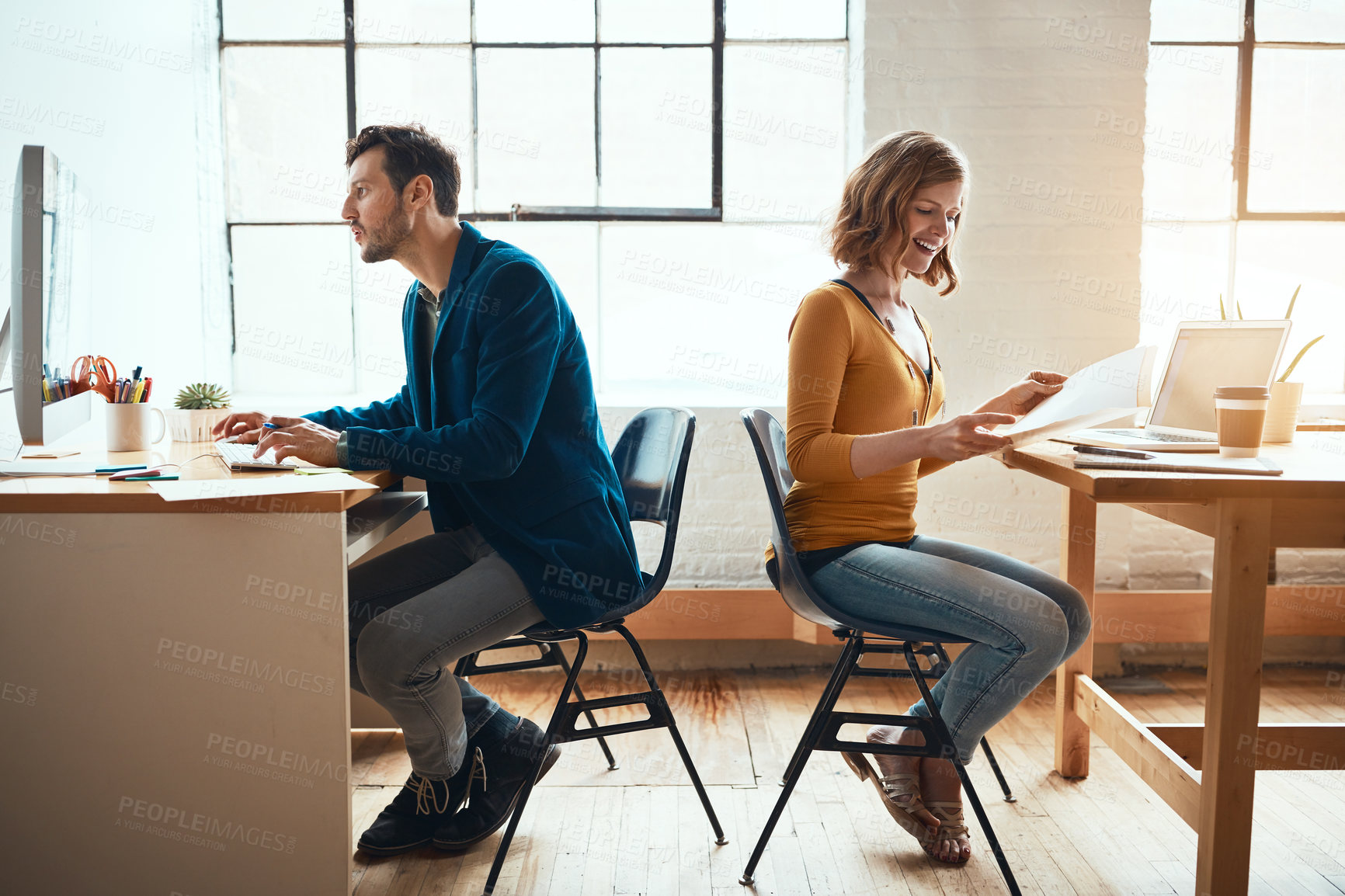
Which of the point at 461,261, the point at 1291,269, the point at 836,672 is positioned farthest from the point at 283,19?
the point at 1291,269

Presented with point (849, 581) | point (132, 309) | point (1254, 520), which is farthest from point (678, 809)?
point (132, 309)

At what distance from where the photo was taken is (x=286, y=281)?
285cm

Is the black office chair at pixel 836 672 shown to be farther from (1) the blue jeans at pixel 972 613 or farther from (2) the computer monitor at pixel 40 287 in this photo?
(2) the computer monitor at pixel 40 287

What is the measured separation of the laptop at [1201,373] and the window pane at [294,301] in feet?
7.08

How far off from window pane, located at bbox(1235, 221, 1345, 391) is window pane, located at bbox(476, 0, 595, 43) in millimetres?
2225

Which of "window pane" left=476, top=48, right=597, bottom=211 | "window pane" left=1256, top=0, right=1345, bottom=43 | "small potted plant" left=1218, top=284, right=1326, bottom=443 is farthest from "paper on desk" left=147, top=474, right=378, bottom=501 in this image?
"window pane" left=1256, top=0, right=1345, bottom=43

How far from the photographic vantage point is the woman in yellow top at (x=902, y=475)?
4.91 ft

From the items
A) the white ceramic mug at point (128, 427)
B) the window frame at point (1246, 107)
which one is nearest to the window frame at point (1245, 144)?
the window frame at point (1246, 107)

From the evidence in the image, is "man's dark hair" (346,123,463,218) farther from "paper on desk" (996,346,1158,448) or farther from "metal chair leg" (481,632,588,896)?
"paper on desk" (996,346,1158,448)

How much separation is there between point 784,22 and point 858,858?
234 cm

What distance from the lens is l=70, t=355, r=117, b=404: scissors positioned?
1.77m

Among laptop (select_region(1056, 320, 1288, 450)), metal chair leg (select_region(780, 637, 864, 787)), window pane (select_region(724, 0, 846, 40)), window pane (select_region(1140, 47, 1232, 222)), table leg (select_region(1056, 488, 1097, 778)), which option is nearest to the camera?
metal chair leg (select_region(780, 637, 864, 787))

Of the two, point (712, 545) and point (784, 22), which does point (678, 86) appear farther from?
point (712, 545)

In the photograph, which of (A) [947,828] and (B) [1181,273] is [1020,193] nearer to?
(B) [1181,273]
